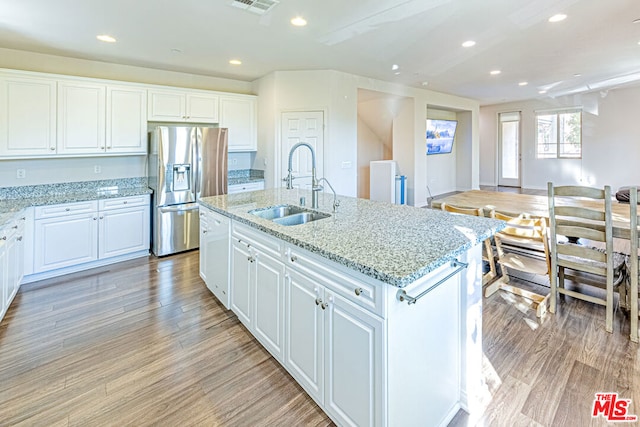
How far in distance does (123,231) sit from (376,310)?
13.0ft

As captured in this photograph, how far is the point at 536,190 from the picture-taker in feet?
31.8

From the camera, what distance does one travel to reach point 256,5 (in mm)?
2836

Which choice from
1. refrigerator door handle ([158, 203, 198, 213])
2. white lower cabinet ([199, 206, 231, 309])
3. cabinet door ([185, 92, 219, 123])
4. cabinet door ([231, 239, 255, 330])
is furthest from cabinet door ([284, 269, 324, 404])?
cabinet door ([185, 92, 219, 123])

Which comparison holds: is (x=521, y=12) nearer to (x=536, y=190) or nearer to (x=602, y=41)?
(x=602, y=41)

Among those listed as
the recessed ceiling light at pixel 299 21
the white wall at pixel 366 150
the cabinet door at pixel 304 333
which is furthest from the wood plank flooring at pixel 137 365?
the white wall at pixel 366 150

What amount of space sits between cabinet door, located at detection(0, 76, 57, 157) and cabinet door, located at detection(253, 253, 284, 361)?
3326 mm

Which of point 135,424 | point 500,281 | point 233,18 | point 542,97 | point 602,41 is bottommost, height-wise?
point 135,424

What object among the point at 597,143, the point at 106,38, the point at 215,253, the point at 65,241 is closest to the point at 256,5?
the point at 106,38

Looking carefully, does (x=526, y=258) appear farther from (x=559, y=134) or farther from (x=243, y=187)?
(x=559, y=134)

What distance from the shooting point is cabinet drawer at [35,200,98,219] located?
11.6 ft

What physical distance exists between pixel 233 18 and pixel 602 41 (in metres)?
4.45

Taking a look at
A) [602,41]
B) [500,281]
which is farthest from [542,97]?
[500,281]

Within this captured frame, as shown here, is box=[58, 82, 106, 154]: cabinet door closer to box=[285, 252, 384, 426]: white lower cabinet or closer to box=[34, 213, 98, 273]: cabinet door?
box=[34, 213, 98, 273]: cabinet door

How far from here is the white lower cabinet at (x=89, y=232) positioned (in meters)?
3.58
